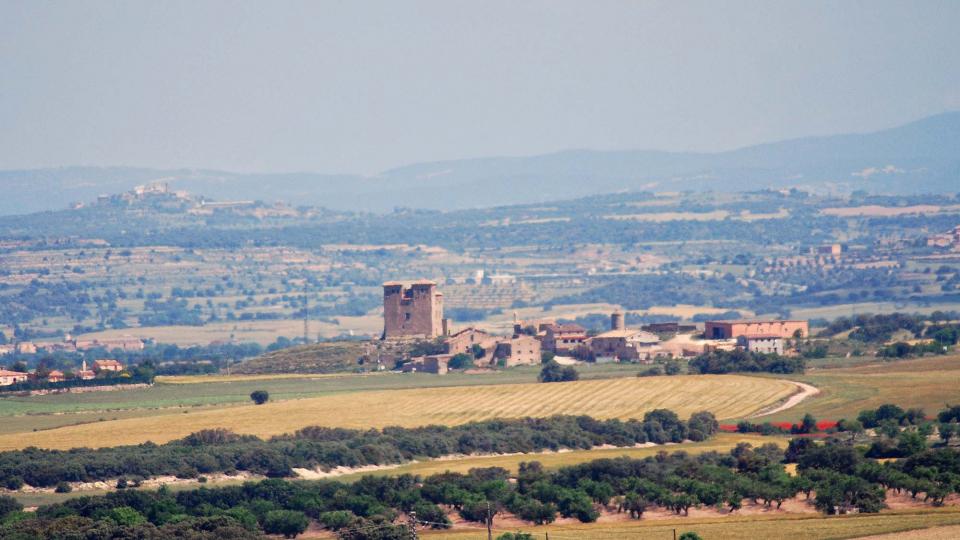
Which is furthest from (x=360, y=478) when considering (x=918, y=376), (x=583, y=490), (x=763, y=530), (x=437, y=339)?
(x=437, y=339)

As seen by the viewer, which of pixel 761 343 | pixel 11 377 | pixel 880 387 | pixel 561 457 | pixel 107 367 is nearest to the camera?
pixel 561 457

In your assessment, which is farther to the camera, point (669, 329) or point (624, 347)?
point (669, 329)

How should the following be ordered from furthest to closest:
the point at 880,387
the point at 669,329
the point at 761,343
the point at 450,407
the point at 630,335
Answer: the point at 669,329
the point at 630,335
the point at 761,343
the point at 450,407
the point at 880,387

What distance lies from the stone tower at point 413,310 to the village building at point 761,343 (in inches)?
951

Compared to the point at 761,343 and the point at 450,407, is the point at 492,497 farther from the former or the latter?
the point at 761,343

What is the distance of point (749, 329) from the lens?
13562 cm

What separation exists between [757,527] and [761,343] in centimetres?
7009

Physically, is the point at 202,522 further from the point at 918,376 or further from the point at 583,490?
the point at 918,376

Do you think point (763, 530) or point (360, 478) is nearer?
point (763, 530)

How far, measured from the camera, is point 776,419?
94250 mm

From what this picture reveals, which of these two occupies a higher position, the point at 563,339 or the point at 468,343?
the point at 468,343

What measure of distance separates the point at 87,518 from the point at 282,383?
58.0m

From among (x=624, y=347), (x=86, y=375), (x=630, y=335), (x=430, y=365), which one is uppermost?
(x=630, y=335)

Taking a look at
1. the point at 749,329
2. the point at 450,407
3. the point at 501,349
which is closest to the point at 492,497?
the point at 450,407
